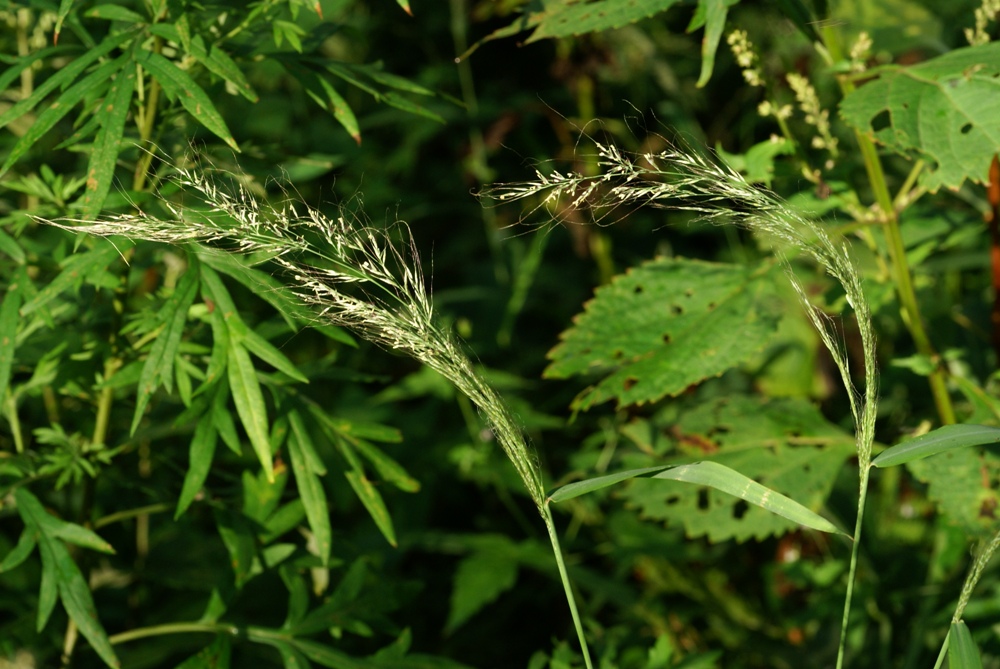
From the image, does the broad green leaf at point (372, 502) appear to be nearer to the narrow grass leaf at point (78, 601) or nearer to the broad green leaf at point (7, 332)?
the narrow grass leaf at point (78, 601)

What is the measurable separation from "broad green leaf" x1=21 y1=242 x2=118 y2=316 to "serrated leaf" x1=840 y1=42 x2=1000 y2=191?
50.0 inches

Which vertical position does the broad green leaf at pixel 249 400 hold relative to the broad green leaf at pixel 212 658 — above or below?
above

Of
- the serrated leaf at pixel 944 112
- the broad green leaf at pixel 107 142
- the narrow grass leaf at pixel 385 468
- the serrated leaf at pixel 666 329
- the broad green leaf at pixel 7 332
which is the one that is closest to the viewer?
the broad green leaf at pixel 107 142

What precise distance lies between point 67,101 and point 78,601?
2.66 ft

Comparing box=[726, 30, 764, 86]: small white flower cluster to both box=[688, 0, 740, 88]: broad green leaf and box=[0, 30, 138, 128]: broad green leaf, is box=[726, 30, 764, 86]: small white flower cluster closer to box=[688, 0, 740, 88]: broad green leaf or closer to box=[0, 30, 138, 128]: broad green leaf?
box=[688, 0, 740, 88]: broad green leaf

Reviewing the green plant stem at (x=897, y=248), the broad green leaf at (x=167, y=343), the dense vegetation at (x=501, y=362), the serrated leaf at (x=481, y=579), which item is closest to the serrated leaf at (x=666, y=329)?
the dense vegetation at (x=501, y=362)

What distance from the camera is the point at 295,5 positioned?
61.9 inches

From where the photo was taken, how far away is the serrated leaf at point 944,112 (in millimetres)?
1669

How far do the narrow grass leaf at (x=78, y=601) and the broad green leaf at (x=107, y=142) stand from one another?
604 millimetres

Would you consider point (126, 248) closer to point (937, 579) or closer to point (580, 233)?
point (580, 233)

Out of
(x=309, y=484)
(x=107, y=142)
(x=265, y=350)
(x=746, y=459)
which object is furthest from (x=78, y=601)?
(x=746, y=459)

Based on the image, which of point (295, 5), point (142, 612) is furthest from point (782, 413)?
point (142, 612)

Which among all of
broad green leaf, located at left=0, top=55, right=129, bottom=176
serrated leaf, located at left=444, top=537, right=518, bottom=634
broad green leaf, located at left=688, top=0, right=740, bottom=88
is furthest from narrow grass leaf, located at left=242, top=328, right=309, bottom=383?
serrated leaf, located at left=444, top=537, right=518, bottom=634

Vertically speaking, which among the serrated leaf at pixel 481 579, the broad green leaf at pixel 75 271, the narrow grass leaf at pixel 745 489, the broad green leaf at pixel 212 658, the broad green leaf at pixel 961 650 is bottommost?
the serrated leaf at pixel 481 579
